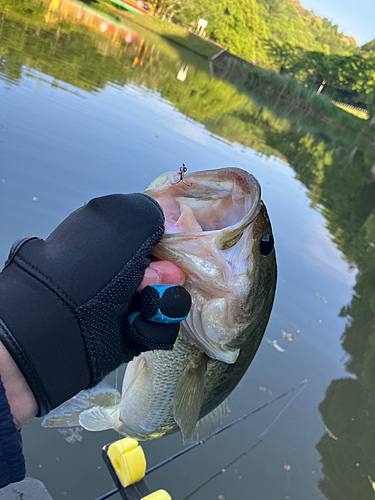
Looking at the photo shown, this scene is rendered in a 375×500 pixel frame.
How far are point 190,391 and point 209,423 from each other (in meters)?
0.57

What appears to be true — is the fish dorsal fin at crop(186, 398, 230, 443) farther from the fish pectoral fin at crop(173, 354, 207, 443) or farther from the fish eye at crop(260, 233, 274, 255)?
the fish eye at crop(260, 233, 274, 255)

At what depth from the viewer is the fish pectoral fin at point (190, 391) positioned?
1.56m

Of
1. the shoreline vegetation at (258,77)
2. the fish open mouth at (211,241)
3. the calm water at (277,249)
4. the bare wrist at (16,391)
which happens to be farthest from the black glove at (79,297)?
the shoreline vegetation at (258,77)

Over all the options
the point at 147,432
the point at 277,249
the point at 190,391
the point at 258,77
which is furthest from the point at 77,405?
the point at 258,77

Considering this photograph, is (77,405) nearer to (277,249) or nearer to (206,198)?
(206,198)

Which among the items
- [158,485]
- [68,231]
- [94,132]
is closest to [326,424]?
[158,485]

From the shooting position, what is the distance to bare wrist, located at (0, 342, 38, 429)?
830 mm

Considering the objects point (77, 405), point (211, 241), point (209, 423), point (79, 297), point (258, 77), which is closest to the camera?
point (79, 297)

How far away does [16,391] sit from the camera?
86cm

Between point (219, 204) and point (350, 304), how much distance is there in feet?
15.8

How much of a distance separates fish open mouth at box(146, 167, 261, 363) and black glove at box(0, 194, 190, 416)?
0.59 feet

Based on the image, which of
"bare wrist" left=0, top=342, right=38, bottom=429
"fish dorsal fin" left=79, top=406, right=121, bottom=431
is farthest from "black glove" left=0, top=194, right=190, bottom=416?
"fish dorsal fin" left=79, top=406, right=121, bottom=431

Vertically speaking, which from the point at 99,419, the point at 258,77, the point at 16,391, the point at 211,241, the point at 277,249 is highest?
the point at 258,77

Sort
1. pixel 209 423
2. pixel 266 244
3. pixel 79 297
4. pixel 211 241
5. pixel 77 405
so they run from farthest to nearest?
pixel 209 423 < pixel 77 405 < pixel 266 244 < pixel 211 241 < pixel 79 297
